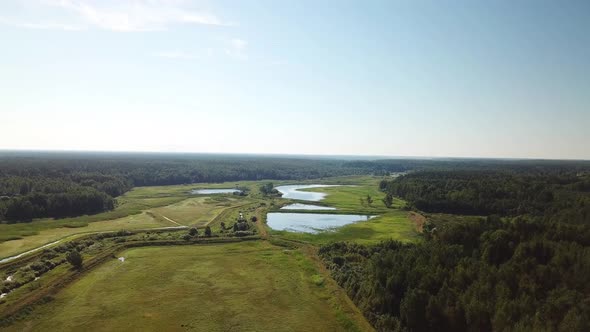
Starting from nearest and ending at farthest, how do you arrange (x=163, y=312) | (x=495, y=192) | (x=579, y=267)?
1. (x=579, y=267)
2. (x=163, y=312)
3. (x=495, y=192)

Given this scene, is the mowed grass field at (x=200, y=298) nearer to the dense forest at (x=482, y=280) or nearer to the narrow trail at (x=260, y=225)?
the dense forest at (x=482, y=280)

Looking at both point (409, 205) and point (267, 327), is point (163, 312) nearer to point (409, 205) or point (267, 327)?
point (267, 327)

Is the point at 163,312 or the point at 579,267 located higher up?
the point at 579,267

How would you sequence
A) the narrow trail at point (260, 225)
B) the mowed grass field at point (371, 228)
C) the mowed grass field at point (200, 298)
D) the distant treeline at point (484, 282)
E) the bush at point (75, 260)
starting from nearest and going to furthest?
1. the distant treeline at point (484, 282)
2. the mowed grass field at point (200, 298)
3. the bush at point (75, 260)
4. the mowed grass field at point (371, 228)
5. the narrow trail at point (260, 225)

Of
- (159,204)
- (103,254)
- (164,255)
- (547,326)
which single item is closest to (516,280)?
Answer: (547,326)

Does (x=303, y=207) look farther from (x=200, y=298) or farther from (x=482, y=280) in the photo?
(x=482, y=280)

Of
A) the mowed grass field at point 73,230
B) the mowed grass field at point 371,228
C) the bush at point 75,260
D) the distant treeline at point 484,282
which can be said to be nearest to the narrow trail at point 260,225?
the mowed grass field at point 371,228
